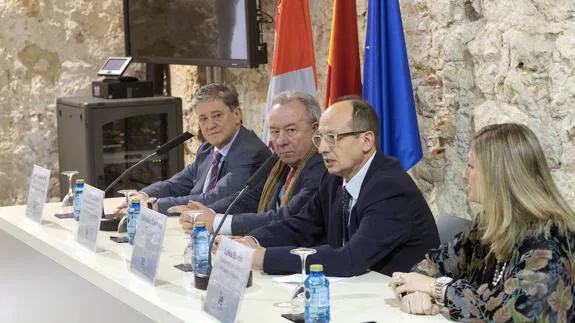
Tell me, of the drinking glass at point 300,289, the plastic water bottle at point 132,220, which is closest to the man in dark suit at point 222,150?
the plastic water bottle at point 132,220

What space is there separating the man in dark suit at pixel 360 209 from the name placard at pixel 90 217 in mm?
544

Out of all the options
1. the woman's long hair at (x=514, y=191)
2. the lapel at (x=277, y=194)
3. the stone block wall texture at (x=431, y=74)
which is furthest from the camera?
the lapel at (x=277, y=194)

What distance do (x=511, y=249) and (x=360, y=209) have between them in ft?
2.35

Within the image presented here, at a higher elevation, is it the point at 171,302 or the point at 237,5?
the point at 237,5

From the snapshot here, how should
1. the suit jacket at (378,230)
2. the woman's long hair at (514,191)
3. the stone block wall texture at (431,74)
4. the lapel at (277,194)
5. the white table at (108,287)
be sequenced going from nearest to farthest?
1. the woman's long hair at (514,191)
2. the white table at (108,287)
3. the suit jacket at (378,230)
4. the stone block wall texture at (431,74)
5. the lapel at (277,194)

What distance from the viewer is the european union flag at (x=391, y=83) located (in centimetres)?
437

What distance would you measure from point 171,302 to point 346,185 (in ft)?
2.55

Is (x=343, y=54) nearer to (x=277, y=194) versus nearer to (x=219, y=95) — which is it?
(x=219, y=95)

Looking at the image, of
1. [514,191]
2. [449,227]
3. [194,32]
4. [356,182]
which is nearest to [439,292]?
[514,191]

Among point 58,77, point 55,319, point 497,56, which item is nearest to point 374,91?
point 497,56

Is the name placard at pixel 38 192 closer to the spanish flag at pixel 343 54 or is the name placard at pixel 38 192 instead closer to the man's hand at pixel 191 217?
the man's hand at pixel 191 217

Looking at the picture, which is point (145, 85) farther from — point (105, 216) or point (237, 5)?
point (105, 216)

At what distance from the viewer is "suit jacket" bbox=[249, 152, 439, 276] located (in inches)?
120

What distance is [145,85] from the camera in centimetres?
608
